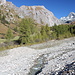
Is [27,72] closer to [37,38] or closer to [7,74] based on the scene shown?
[7,74]

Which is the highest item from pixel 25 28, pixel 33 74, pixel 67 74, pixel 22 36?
pixel 25 28

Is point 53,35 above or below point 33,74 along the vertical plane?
above

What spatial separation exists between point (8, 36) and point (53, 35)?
2988 centimetres

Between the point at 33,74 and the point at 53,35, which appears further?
the point at 53,35

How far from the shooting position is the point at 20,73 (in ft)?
49.8

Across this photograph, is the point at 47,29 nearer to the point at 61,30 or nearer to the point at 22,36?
the point at 61,30

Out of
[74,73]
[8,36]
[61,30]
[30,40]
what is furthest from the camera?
[61,30]

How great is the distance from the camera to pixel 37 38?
2682 inches

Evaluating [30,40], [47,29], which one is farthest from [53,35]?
[30,40]

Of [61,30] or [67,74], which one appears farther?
[61,30]

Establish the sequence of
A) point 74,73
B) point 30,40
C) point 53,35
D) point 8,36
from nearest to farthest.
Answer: point 74,73 → point 30,40 → point 8,36 → point 53,35

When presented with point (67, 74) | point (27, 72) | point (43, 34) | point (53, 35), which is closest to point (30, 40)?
point (43, 34)

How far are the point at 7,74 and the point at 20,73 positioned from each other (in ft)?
5.56

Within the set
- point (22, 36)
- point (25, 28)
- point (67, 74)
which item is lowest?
point (67, 74)
